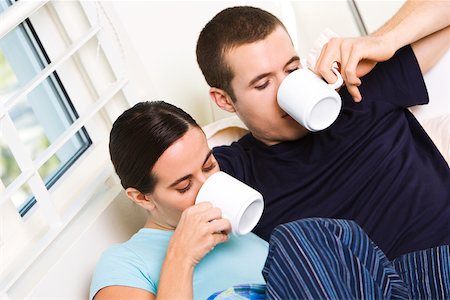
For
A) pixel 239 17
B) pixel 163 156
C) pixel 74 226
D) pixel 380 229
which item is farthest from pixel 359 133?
pixel 74 226

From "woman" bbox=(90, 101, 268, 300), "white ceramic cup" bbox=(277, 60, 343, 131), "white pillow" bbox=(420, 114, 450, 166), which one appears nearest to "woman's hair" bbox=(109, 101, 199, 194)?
"woman" bbox=(90, 101, 268, 300)

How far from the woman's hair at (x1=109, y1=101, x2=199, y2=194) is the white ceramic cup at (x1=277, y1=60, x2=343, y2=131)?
0.22 m

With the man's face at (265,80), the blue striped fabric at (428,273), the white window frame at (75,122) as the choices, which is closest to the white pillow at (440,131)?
the man's face at (265,80)

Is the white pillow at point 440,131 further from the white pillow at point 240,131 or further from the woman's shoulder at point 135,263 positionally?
the woman's shoulder at point 135,263

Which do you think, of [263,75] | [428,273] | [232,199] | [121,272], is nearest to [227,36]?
[263,75]

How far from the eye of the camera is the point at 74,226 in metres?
1.65

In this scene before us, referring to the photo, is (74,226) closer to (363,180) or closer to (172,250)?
(172,250)

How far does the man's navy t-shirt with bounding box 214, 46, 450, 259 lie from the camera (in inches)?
62.7

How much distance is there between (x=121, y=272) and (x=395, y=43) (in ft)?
2.79

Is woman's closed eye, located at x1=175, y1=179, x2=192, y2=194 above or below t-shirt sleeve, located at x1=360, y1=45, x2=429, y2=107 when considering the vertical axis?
above

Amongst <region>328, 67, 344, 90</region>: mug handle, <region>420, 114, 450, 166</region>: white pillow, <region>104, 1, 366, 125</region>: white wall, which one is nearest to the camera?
<region>328, 67, 344, 90</region>: mug handle

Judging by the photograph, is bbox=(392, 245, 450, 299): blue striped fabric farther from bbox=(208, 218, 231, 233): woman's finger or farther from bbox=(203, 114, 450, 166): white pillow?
bbox=(203, 114, 450, 166): white pillow

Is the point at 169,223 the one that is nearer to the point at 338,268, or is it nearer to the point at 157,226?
the point at 157,226

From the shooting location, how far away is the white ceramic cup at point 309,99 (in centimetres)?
153
